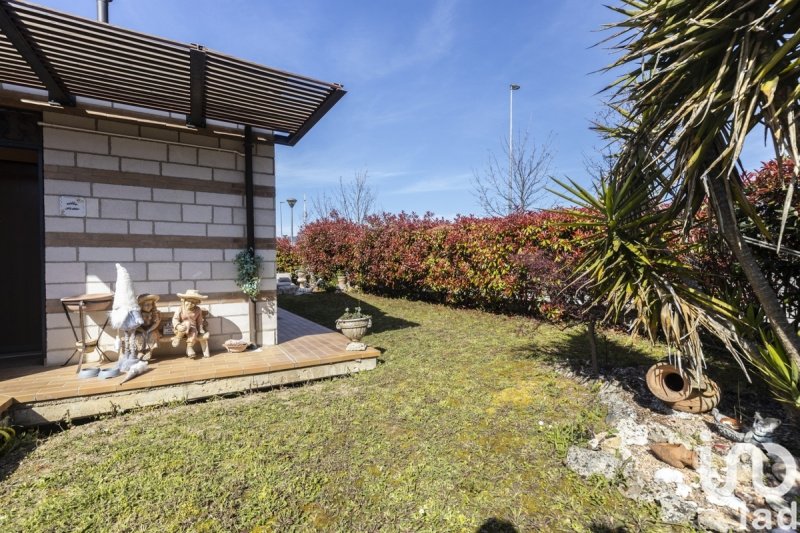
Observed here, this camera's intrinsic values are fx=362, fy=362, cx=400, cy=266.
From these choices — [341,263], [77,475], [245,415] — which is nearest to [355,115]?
[341,263]

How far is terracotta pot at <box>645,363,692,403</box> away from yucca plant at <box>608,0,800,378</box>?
0.79m

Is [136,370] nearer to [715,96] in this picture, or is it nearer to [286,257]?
[715,96]

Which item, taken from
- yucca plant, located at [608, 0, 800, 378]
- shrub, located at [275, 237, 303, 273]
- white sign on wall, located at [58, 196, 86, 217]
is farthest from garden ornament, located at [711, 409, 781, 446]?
shrub, located at [275, 237, 303, 273]

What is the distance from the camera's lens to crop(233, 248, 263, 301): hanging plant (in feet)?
17.5

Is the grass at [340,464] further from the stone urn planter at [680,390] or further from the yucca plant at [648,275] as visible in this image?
the yucca plant at [648,275]

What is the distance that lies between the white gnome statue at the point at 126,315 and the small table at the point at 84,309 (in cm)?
22

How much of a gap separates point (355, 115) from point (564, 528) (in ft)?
45.7

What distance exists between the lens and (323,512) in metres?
2.35

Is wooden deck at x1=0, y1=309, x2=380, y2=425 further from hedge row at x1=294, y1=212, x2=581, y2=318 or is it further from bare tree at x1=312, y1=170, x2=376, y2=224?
bare tree at x1=312, y1=170, x2=376, y2=224

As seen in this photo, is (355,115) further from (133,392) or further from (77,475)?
(77,475)

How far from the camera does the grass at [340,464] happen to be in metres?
2.29

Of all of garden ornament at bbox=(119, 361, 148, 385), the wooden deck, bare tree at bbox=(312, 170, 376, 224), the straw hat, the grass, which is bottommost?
the grass

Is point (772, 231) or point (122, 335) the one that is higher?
point (772, 231)

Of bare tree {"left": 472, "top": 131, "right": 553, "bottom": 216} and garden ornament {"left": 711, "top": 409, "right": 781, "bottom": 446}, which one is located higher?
bare tree {"left": 472, "top": 131, "right": 553, "bottom": 216}
